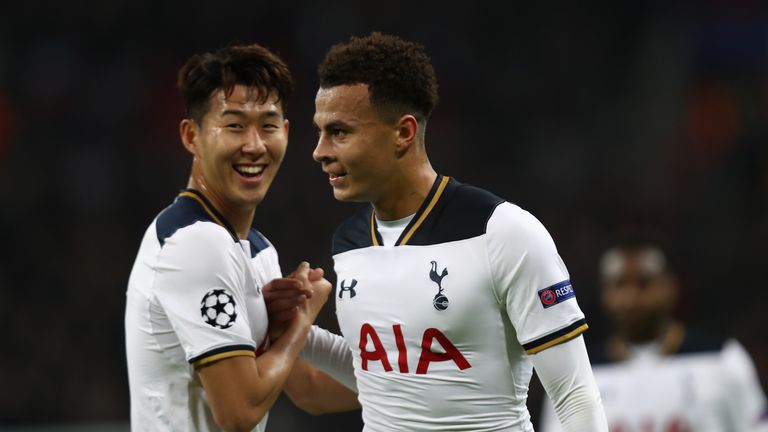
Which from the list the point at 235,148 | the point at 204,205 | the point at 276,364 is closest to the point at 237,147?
the point at 235,148

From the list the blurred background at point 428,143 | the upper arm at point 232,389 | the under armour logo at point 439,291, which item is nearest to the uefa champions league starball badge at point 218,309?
the upper arm at point 232,389

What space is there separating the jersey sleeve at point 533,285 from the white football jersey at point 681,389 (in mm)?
2806

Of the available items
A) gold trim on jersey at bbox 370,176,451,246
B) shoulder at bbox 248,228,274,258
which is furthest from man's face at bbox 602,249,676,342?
gold trim on jersey at bbox 370,176,451,246

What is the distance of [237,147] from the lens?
3.86 meters

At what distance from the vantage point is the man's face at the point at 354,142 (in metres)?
3.51

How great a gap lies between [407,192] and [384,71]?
393mm

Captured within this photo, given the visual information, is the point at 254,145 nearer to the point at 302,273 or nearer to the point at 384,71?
the point at 302,273

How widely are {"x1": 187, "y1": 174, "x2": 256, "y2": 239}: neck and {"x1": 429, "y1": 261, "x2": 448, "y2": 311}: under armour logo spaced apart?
83 centimetres

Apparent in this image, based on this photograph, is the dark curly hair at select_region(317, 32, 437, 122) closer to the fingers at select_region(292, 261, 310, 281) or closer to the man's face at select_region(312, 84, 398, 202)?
the man's face at select_region(312, 84, 398, 202)

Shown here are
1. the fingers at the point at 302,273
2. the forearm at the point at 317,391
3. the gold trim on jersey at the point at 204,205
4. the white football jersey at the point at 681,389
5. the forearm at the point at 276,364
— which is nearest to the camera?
the forearm at the point at 276,364

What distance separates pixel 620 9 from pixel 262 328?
10524mm

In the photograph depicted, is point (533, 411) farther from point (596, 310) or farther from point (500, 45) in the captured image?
point (500, 45)

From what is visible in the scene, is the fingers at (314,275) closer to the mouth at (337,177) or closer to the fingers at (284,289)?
the fingers at (284,289)


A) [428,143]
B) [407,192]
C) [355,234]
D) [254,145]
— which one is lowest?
[355,234]
